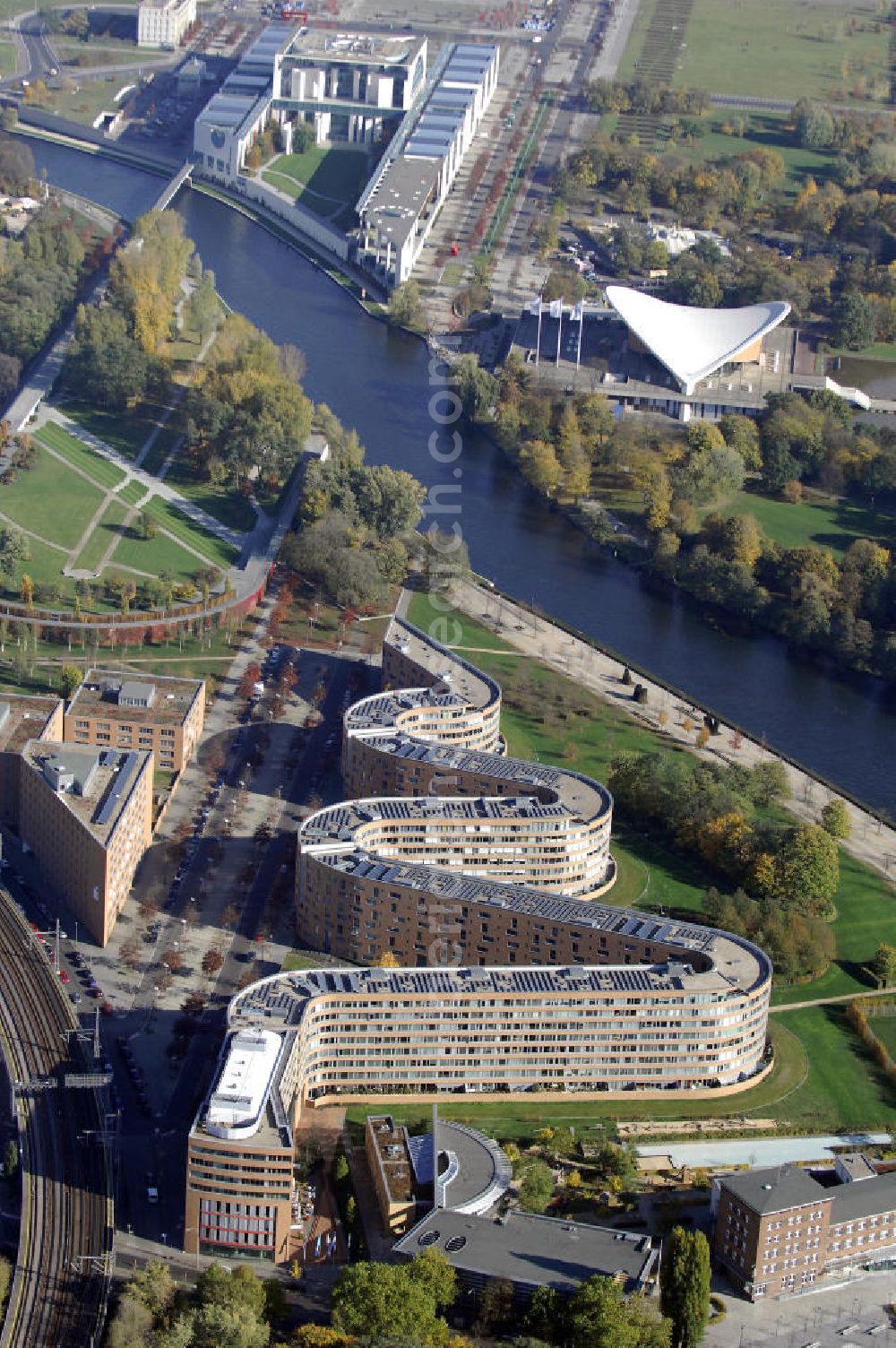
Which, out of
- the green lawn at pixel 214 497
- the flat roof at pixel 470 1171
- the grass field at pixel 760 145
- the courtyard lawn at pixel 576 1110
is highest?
the grass field at pixel 760 145

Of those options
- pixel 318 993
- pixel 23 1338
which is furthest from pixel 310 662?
pixel 23 1338

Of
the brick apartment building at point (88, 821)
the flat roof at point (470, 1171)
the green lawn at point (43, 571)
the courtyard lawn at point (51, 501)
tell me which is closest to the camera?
the flat roof at point (470, 1171)

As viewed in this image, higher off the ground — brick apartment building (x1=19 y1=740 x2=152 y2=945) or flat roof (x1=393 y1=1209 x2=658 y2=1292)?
brick apartment building (x1=19 y1=740 x2=152 y2=945)

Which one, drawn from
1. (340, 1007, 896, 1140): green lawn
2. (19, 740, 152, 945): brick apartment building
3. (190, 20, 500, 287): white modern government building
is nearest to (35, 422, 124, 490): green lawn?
(19, 740, 152, 945): brick apartment building

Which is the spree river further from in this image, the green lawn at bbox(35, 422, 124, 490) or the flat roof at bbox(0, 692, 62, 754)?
the flat roof at bbox(0, 692, 62, 754)

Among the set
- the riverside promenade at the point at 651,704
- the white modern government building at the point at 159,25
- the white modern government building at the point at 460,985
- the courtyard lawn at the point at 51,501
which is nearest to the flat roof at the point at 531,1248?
the white modern government building at the point at 460,985

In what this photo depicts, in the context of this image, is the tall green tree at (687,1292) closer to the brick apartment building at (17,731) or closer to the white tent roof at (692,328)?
the brick apartment building at (17,731)
